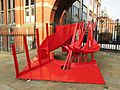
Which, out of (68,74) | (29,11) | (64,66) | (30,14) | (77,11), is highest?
(77,11)

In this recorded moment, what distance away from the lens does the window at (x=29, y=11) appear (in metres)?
12.5

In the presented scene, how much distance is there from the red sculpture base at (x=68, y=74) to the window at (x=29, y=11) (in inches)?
316

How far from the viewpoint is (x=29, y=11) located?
12.8 m

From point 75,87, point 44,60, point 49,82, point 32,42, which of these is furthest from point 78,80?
point 32,42

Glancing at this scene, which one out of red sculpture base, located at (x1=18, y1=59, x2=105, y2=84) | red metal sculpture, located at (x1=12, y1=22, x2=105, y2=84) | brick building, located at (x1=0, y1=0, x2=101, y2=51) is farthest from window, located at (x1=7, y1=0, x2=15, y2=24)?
red sculpture base, located at (x1=18, y1=59, x2=105, y2=84)

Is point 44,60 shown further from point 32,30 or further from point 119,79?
point 32,30

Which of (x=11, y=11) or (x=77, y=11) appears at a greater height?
(x=77, y=11)

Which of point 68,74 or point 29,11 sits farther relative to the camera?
point 29,11

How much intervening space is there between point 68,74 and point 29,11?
30.7 feet

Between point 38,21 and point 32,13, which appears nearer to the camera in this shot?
point 38,21

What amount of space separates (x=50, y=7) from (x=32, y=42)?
291cm

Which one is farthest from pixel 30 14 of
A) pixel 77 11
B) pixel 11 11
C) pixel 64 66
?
pixel 64 66

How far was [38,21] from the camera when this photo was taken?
11547 millimetres

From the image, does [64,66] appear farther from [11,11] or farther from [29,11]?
[11,11]
